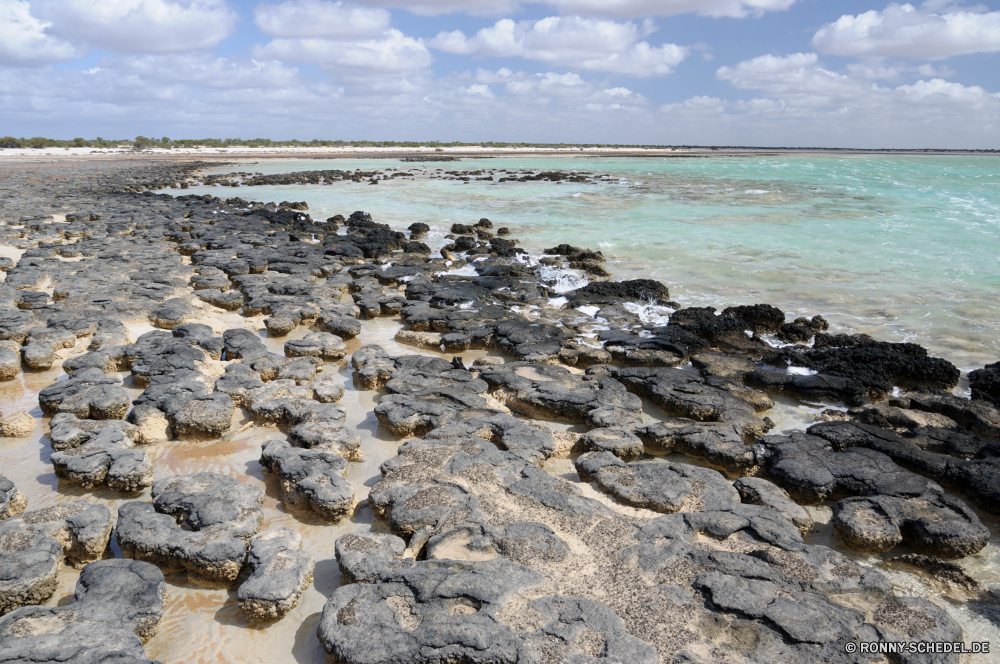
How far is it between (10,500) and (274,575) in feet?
7.56

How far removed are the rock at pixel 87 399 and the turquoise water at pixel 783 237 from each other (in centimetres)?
879

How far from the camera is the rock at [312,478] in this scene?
4.30 m

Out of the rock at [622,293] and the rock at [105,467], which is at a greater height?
the rock at [622,293]

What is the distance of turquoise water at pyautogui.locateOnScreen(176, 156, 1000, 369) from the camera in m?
10.1

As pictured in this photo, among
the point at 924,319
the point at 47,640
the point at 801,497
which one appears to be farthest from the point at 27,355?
the point at 924,319

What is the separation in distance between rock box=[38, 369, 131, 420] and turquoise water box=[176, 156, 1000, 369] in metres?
8.79

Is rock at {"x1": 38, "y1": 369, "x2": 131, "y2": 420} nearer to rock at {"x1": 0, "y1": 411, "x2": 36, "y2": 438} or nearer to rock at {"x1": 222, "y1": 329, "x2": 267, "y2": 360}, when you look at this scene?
rock at {"x1": 0, "y1": 411, "x2": 36, "y2": 438}

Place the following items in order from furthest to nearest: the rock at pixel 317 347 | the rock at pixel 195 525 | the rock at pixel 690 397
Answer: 1. the rock at pixel 317 347
2. the rock at pixel 690 397
3. the rock at pixel 195 525

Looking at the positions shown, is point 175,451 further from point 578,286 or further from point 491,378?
point 578,286

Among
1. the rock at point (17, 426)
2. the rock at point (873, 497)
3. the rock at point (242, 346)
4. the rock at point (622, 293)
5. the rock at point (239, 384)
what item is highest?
the rock at point (622, 293)

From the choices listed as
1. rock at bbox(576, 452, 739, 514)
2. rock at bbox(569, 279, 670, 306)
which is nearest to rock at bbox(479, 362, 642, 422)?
rock at bbox(576, 452, 739, 514)

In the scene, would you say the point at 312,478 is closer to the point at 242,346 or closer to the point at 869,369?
the point at 242,346

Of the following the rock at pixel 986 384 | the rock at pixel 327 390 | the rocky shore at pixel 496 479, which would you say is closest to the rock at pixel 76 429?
the rocky shore at pixel 496 479

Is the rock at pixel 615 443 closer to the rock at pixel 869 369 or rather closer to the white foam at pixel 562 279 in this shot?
the rock at pixel 869 369
